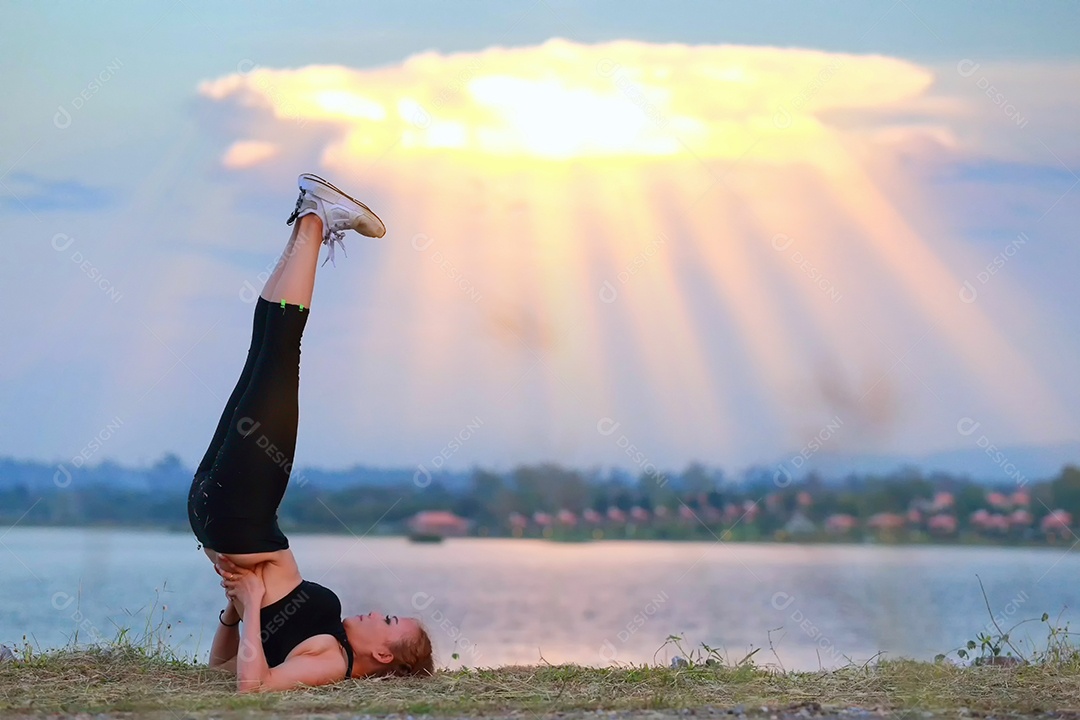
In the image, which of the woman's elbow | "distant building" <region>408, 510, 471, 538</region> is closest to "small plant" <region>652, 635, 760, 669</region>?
the woman's elbow

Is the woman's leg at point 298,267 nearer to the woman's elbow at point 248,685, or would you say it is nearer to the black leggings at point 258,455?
the black leggings at point 258,455

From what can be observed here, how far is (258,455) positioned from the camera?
5262mm

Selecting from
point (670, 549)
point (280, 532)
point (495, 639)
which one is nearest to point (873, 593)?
point (280, 532)

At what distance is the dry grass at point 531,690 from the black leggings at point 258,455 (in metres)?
0.81

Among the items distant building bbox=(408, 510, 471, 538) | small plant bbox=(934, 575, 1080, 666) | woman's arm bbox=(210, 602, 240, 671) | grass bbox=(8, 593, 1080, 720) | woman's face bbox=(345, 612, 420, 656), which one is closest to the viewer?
grass bbox=(8, 593, 1080, 720)

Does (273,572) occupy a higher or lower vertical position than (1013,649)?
higher

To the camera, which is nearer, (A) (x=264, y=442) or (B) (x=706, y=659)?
(A) (x=264, y=442)

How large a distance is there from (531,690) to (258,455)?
6.10 feet

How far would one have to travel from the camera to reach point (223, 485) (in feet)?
17.3

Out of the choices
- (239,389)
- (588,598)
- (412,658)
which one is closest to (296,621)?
(412,658)

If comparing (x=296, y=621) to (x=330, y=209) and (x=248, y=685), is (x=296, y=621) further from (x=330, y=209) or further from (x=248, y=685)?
(x=330, y=209)

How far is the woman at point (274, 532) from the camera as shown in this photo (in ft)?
17.3

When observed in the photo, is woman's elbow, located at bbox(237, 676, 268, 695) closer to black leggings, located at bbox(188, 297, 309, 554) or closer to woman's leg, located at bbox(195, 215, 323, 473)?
black leggings, located at bbox(188, 297, 309, 554)

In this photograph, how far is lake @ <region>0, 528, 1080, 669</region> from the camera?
6.39 m
